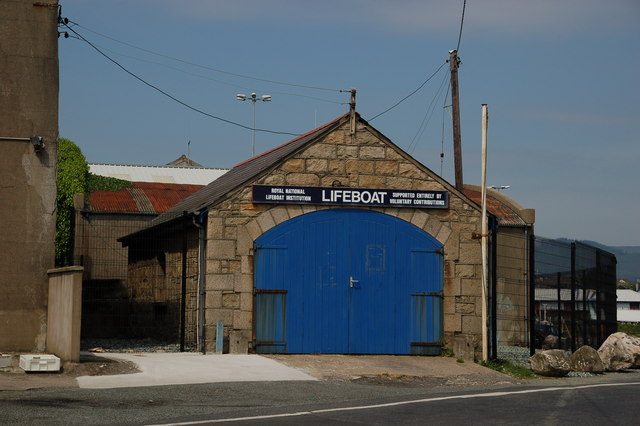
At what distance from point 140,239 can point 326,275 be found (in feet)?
25.3

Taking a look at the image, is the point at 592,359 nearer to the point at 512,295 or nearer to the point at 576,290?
the point at 576,290

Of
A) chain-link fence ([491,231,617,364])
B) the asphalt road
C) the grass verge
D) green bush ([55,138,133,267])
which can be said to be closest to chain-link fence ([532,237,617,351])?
chain-link fence ([491,231,617,364])

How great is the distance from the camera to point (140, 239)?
24.7m

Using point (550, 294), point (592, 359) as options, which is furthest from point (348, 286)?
point (550, 294)

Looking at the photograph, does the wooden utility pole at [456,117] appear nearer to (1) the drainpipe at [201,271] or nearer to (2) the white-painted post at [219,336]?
(1) the drainpipe at [201,271]

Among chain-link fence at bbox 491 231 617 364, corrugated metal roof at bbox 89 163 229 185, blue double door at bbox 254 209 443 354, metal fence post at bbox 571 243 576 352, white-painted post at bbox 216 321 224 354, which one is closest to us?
white-painted post at bbox 216 321 224 354

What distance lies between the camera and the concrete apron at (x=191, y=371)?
45.4 ft

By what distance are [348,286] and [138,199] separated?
53.5 ft

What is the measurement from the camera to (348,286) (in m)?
18.8

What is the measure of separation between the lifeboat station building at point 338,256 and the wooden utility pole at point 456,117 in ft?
32.9

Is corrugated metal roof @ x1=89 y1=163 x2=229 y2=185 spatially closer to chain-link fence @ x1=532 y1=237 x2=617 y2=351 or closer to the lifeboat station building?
chain-link fence @ x1=532 y1=237 x2=617 y2=351

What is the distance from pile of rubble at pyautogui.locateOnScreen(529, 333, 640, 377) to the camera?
57.0 feet

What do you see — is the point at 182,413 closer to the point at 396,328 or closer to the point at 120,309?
the point at 396,328

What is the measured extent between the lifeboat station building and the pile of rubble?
5.92 feet
